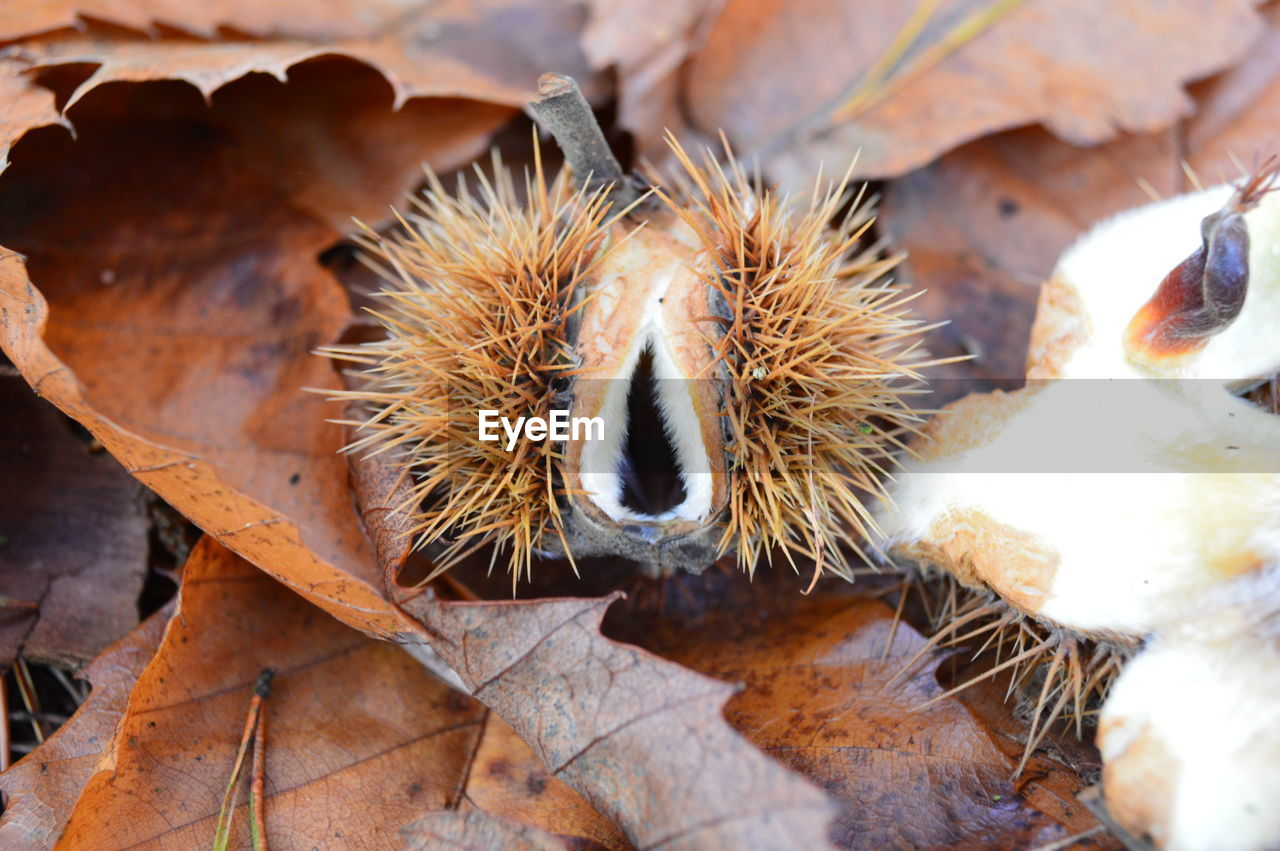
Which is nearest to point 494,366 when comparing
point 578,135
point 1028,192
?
point 578,135

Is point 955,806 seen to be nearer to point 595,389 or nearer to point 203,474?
point 595,389

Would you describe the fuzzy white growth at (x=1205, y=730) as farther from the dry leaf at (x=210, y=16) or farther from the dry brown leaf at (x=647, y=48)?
the dry leaf at (x=210, y=16)

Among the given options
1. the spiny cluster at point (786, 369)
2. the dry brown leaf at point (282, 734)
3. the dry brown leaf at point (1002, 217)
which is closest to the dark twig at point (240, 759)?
the dry brown leaf at point (282, 734)

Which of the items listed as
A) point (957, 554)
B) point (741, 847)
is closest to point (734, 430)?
point (957, 554)

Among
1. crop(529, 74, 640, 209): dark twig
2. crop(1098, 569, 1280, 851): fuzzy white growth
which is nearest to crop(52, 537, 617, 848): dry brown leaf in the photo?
crop(1098, 569, 1280, 851): fuzzy white growth

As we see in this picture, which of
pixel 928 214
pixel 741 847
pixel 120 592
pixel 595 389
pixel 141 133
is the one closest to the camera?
pixel 741 847

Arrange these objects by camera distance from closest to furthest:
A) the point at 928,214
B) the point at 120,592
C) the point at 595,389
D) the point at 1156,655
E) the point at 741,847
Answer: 1. the point at 741,847
2. the point at 1156,655
3. the point at 595,389
4. the point at 120,592
5. the point at 928,214

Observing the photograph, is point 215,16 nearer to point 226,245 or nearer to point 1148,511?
point 226,245
